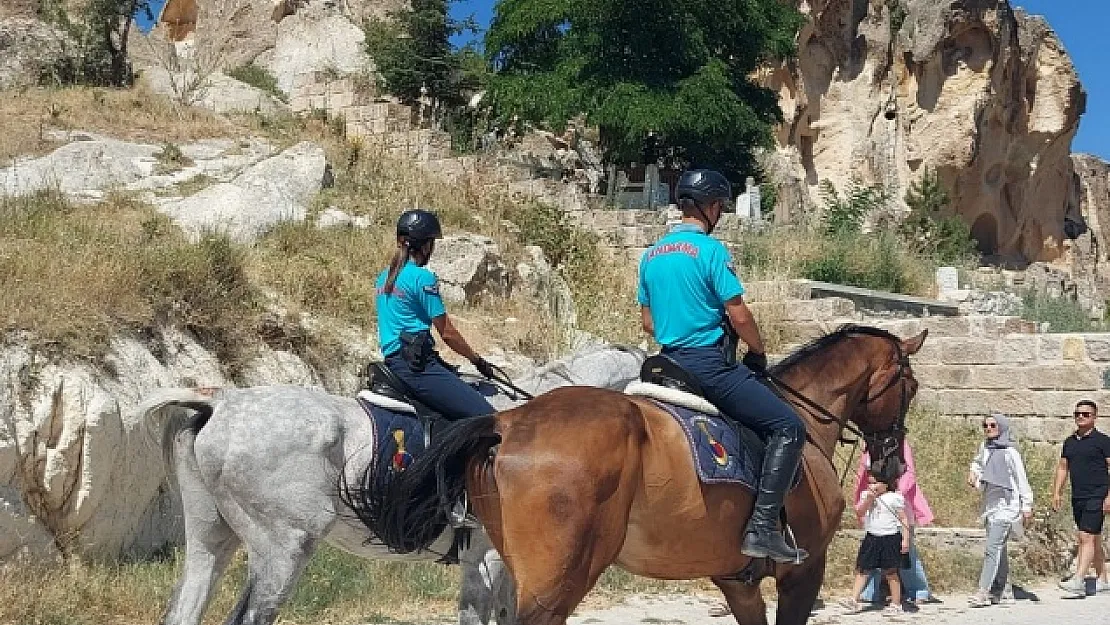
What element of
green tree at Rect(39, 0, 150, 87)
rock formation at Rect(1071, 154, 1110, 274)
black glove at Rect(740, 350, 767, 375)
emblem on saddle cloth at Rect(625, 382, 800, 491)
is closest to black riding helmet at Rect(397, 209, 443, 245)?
emblem on saddle cloth at Rect(625, 382, 800, 491)

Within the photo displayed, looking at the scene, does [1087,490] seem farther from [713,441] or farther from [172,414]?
[172,414]

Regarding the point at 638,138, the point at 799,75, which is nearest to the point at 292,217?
the point at 638,138

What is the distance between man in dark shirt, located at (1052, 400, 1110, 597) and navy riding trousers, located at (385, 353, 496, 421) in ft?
22.2

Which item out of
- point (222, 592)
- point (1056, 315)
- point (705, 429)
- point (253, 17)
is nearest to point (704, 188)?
point (705, 429)

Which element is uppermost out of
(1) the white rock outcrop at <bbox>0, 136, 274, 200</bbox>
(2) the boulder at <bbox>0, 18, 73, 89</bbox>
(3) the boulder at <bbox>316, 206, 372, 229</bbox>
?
(2) the boulder at <bbox>0, 18, 73, 89</bbox>

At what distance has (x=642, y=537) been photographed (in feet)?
15.8

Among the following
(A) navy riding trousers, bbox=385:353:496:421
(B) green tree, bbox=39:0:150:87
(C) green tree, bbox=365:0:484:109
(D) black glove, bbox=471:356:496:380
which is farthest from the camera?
(C) green tree, bbox=365:0:484:109

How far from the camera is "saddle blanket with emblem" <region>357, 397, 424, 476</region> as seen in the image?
5418 millimetres

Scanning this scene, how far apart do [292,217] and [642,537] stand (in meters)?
9.35

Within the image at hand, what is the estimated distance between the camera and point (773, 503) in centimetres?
495

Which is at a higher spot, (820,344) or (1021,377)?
(820,344)

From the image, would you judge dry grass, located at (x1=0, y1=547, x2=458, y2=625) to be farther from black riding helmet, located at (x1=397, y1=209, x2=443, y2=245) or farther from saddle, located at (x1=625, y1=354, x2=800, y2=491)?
saddle, located at (x1=625, y1=354, x2=800, y2=491)

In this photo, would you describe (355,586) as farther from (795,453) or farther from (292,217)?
(292,217)

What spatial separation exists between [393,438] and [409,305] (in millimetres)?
793
